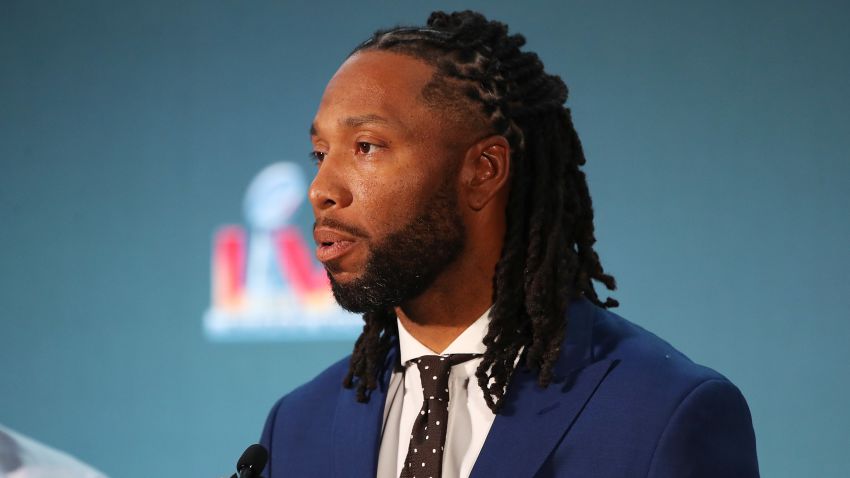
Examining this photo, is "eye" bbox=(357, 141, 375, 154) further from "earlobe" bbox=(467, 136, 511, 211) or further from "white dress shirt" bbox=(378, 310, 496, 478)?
"white dress shirt" bbox=(378, 310, 496, 478)

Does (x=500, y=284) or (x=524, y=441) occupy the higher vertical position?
(x=500, y=284)

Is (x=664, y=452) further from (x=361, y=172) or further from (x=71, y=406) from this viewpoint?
(x=71, y=406)

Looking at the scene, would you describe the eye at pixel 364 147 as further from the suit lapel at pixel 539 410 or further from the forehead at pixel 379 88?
the suit lapel at pixel 539 410

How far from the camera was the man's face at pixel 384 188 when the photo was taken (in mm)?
1668

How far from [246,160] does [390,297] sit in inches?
74.1

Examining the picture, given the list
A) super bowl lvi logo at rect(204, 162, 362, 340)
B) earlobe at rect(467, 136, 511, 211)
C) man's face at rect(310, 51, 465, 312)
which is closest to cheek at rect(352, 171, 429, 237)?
man's face at rect(310, 51, 465, 312)

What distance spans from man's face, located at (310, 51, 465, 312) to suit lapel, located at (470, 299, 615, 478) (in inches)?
→ 9.4

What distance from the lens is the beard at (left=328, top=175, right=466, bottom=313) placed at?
5.53ft

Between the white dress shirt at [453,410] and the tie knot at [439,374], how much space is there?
0.01m

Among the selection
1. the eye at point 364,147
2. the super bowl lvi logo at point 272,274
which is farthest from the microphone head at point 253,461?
the super bowl lvi logo at point 272,274

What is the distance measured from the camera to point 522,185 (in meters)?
1.80

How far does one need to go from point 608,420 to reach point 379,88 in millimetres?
629

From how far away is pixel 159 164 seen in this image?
3.61m

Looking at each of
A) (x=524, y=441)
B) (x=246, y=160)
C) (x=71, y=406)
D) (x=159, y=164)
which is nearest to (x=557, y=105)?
(x=524, y=441)
